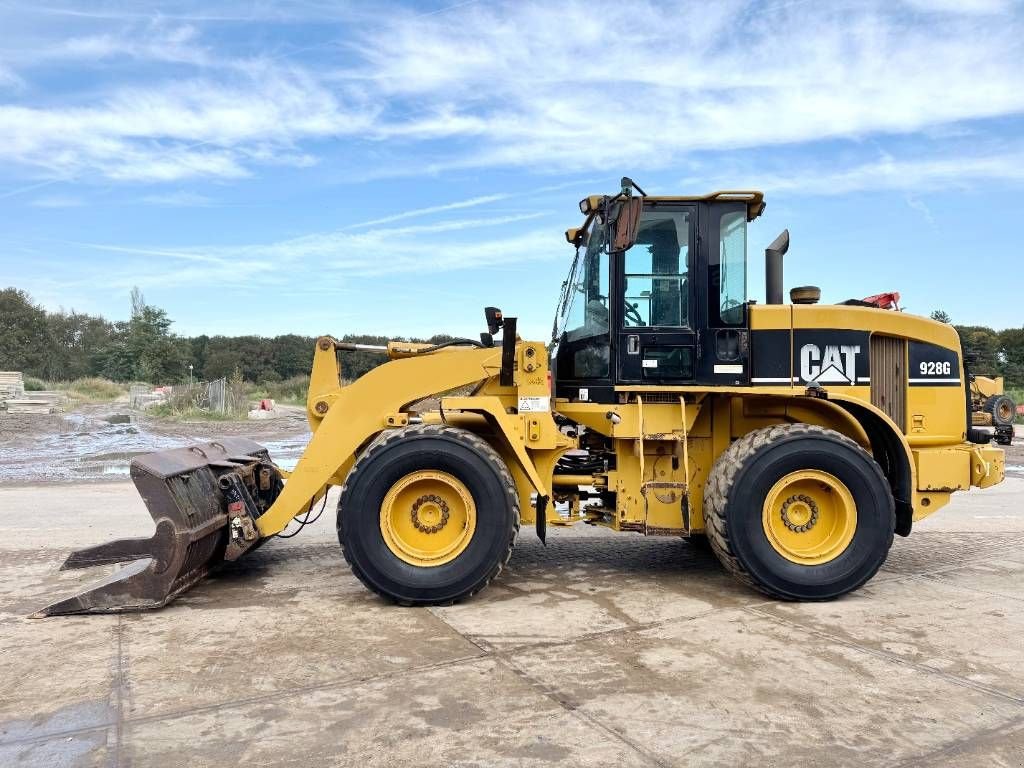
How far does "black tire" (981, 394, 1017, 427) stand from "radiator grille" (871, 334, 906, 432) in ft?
3.26

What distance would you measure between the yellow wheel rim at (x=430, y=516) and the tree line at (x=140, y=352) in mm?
46875

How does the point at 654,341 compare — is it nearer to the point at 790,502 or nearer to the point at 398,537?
the point at 790,502

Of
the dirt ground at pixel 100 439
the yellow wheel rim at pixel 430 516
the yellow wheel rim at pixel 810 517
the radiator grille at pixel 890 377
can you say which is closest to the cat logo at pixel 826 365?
the radiator grille at pixel 890 377

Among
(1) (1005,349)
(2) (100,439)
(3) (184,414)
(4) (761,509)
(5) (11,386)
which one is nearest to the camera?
(4) (761,509)

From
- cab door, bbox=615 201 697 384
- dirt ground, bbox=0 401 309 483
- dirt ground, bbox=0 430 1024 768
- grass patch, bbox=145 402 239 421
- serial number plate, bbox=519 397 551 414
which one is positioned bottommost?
dirt ground, bbox=0 430 1024 768

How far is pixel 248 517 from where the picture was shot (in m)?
5.54

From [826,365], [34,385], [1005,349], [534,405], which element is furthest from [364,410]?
[34,385]

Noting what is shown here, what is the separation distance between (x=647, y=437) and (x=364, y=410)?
6.33 ft

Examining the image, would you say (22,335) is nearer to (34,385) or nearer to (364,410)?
(34,385)

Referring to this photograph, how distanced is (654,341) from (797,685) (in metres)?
2.53

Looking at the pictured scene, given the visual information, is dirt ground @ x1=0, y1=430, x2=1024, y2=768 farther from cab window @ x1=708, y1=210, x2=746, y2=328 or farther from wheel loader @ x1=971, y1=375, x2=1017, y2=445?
cab window @ x1=708, y1=210, x2=746, y2=328

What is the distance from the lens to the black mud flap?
191 inches

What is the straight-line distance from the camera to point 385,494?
201 inches

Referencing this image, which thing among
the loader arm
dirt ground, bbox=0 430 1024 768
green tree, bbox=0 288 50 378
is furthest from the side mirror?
green tree, bbox=0 288 50 378
